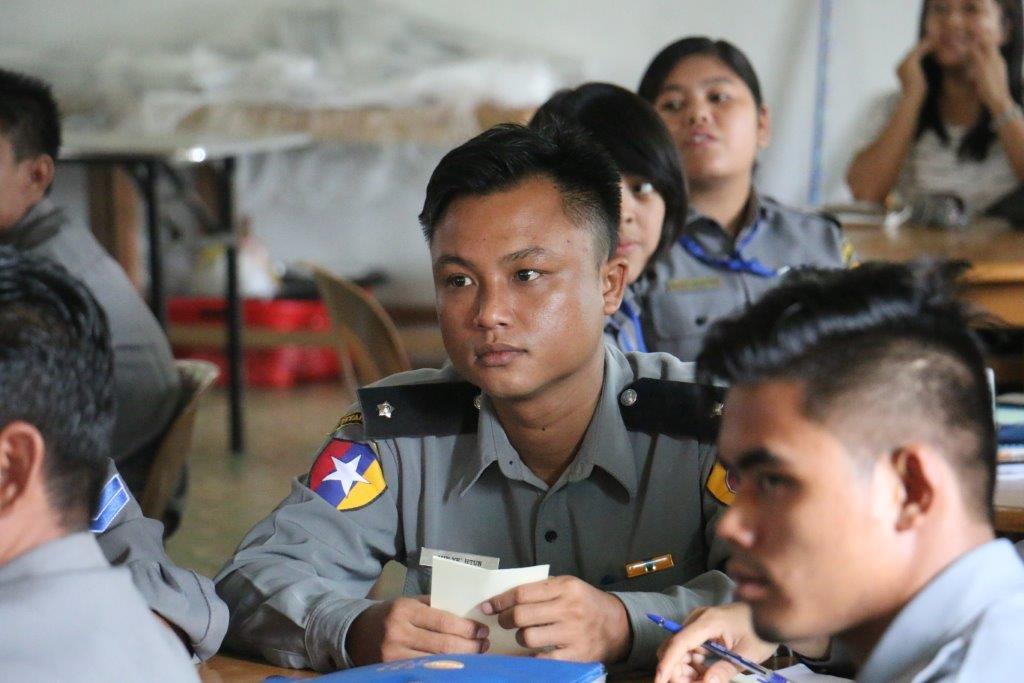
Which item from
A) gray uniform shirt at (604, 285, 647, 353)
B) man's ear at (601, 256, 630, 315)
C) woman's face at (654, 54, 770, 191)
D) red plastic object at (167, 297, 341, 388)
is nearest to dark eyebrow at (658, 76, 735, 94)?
woman's face at (654, 54, 770, 191)

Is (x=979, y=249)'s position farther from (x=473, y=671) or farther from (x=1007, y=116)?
(x=473, y=671)

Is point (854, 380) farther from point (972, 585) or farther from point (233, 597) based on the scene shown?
point (233, 597)

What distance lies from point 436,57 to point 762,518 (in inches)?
202

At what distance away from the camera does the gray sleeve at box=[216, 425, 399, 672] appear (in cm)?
144

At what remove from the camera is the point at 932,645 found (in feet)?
3.24

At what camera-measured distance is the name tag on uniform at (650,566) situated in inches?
64.1

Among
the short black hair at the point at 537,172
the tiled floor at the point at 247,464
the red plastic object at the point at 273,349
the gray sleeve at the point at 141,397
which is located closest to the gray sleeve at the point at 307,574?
the short black hair at the point at 537,172

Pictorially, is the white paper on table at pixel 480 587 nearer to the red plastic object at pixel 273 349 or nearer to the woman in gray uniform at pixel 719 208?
the woman in gray uniform at pixel 719 208

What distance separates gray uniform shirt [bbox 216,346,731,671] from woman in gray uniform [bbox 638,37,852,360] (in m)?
1.23

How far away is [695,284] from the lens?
2.95 meters

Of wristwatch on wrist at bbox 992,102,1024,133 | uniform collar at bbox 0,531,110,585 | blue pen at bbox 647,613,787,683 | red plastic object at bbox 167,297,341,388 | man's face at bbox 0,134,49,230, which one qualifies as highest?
wristwatch on wrist at bbox 992,102,1024,133

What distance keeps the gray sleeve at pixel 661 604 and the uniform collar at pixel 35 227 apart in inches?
65.1

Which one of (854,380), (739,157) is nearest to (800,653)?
(854,380)

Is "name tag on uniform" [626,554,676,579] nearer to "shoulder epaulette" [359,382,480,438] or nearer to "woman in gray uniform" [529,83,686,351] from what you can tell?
"shoulder epaulette" [359,382,480,438]
